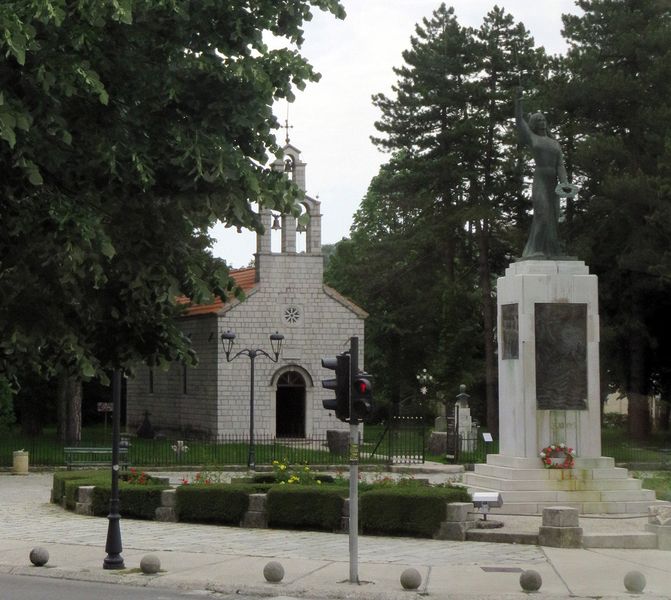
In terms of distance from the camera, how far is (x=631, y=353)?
5044 cm

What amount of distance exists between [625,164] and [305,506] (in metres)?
31.1

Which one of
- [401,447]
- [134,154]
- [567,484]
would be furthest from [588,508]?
[401,447]

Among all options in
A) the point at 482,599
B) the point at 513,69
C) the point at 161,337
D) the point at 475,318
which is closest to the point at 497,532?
the point at 482,599

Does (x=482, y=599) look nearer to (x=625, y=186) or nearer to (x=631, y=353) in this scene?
(x=625, y=186)

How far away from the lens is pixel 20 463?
3622 centimetres

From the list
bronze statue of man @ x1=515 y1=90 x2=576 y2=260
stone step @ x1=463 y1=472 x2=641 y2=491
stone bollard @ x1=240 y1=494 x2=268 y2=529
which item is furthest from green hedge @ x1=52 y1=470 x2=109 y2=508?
bronze statue of man @ x1=515 y1=90 x2=576 y2=260

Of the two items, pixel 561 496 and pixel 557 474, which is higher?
pixel 557 474

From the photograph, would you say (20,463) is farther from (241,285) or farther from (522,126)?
(522,126)

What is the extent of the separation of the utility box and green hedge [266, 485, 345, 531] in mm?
16136

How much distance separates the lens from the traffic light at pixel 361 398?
51.4 ft

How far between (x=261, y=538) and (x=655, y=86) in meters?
33.3

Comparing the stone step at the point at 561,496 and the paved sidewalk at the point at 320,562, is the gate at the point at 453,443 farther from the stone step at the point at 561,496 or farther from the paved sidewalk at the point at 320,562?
the paved sidewalk at the point at 320,562

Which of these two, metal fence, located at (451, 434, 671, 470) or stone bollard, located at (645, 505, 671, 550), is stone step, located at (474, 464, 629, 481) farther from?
metal fence, located at (451, 434, 671, 470)

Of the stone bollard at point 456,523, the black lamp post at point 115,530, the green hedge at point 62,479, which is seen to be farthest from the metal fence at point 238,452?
the black lamp post at point 115,530
